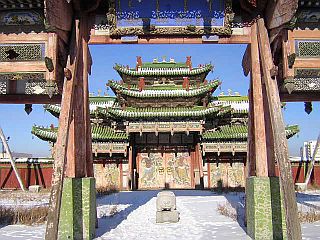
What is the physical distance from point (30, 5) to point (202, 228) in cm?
659

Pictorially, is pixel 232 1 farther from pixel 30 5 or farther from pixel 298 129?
pixel 298 129

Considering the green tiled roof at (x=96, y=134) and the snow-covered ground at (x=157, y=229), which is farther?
the green tiled roof at (x=96, y=134)

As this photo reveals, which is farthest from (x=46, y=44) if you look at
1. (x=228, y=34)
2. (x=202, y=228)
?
(x=202, y=228)

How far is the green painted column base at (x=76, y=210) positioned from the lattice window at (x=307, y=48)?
5136 mm

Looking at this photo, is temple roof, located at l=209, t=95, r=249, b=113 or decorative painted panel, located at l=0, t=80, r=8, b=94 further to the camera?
temple roof, located at l=209, t=95, r=249, b=113

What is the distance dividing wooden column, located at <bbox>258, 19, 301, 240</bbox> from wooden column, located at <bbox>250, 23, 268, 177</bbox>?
54cm

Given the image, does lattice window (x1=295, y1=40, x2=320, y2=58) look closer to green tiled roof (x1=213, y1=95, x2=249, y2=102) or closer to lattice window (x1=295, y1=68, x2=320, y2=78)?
lattice window (x1=295, y1=68, x2=320, y2=78)

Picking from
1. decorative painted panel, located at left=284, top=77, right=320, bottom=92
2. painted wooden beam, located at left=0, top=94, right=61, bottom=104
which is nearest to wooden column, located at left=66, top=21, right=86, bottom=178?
painted wooden beam, located at left=0, top=94, right=61, bottom=104

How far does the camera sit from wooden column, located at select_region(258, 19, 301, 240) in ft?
18.1

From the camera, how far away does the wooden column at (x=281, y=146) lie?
5508mm

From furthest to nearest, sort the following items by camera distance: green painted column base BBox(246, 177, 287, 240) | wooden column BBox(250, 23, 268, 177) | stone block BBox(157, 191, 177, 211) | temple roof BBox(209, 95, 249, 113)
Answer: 1. temple roof BBox(209, 95, 249, 113)
2. stone block BBox(157, 191, 177, 211)
3. wooden column BBox(250, 23, 268, 177)
4. green painted column base BBox(246, 177, 287, 240)

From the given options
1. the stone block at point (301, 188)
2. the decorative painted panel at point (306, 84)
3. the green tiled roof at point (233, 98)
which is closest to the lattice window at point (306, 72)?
the decorative painted panel at point (306, 84)

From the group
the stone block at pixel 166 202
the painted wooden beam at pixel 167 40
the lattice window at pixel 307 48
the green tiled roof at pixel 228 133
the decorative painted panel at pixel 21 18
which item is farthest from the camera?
the green tiled roof at pixel 228 133

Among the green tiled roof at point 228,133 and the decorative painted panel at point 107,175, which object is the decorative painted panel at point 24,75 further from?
the green tiled roof at point 228,133
